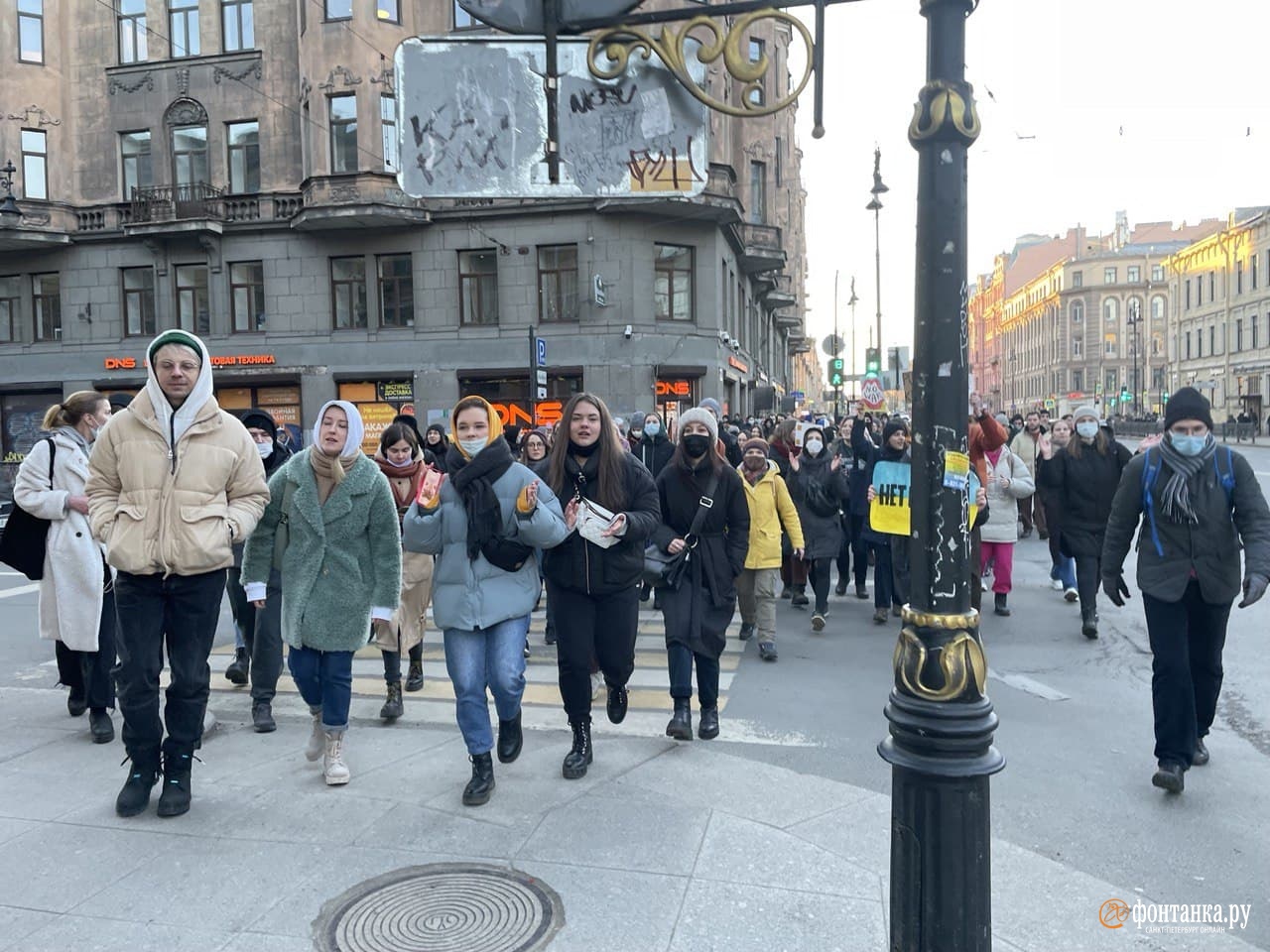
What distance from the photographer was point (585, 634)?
497 centimetres

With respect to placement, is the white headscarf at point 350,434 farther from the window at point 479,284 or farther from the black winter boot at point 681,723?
the window at point 479,284

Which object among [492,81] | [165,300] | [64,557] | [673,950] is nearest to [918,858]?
[673,950]

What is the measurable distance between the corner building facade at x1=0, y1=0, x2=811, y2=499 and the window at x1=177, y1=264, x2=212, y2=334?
6cm

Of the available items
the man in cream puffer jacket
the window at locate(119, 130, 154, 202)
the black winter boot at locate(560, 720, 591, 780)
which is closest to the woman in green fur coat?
the man in cream puffer jacket

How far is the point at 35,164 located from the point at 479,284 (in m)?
14.2

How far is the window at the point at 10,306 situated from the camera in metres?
29.0

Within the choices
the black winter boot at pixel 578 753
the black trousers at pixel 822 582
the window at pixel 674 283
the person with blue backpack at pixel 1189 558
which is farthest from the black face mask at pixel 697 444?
the window at pixel 674 283

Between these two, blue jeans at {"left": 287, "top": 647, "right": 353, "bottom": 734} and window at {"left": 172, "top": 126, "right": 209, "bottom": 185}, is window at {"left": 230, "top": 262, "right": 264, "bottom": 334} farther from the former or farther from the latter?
blue jeans at {"left": 287, "top": 647, "right": 353, "bottom": 734}

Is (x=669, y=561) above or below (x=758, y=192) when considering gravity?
below

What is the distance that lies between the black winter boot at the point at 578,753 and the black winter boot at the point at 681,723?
0.70 metres

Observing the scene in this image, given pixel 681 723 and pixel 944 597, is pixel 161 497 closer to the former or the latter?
pixel 681 723

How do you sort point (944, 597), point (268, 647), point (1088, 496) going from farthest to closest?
point (1088, 496), point (268, 647), point (944, 597)

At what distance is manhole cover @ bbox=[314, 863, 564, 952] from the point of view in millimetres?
3330

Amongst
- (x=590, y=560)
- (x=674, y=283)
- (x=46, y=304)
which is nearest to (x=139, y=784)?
(x=590, y=560)
